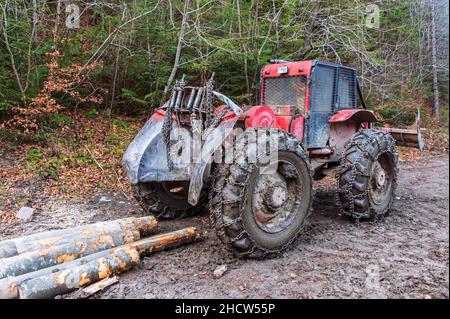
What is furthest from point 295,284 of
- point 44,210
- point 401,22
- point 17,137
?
point 401,22

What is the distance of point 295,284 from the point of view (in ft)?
11.0

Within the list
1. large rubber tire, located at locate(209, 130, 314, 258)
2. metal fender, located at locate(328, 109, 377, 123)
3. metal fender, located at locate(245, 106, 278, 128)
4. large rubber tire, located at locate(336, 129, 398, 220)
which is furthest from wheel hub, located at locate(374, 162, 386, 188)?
large rubber tire, located at locate(209, 130, 314, 258)

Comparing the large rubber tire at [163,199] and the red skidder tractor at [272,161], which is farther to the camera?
the large rubber tire at [163,199]

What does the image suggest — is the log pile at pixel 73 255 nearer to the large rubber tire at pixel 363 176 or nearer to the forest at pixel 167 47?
the large rubber tire at pixel 363 176

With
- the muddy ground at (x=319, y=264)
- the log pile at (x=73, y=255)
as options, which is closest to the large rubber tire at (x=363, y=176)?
the muddy ground at (x=319, y=264)

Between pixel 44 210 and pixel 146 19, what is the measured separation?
5.33 meters

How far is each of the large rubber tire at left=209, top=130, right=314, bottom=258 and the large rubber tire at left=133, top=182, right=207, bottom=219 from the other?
1.36m

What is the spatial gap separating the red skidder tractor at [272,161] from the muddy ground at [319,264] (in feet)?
0.80

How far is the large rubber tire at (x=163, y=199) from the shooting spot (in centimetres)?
484

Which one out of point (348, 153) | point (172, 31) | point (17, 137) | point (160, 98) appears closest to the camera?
point (348, 153)

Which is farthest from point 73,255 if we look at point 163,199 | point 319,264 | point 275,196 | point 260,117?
point 260,117

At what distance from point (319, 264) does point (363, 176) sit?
1573mm

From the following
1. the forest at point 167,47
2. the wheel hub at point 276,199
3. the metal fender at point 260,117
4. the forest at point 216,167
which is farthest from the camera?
the forest at point 167,47
